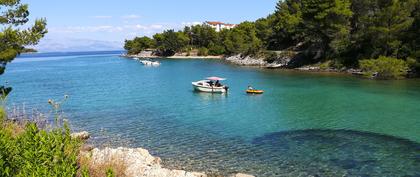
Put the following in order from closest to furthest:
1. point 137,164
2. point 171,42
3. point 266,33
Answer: point 137,164
point 266,33
point 171,42

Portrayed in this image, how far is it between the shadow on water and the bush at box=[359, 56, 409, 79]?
121 feet

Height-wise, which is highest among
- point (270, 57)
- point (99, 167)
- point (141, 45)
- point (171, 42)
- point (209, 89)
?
point (171, 42)

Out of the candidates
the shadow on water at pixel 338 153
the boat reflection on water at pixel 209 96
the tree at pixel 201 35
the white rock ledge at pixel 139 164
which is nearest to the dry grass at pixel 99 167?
the white rock ledge at pixel 139 164

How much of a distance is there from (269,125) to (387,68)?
123ft

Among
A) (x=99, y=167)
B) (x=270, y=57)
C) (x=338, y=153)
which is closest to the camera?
(x=99, y=167)

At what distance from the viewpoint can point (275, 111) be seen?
3741cm

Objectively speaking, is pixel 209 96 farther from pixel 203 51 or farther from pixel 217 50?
pixel 203 51

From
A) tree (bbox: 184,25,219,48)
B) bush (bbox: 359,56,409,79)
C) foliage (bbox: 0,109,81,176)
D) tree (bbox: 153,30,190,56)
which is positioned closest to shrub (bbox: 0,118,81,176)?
foliage (bbox: 0,109,81,176)

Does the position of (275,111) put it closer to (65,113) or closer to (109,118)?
(109,118)

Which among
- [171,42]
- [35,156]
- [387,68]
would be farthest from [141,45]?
[35,156]

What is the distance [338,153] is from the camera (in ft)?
74.9

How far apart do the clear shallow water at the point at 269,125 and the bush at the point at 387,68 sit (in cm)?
443

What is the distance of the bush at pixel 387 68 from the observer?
198ft

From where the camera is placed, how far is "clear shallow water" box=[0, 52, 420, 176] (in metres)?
21.3
